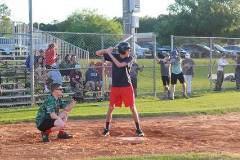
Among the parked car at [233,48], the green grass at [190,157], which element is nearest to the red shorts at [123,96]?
the green grass at [190,157]

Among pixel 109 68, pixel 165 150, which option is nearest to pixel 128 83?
pixel 165 150

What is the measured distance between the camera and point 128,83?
484 inches

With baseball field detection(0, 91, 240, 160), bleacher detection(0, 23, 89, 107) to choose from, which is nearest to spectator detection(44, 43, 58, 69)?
bleacher detection(0, 23, 89, 107)

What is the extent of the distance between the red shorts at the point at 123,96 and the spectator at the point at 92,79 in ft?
28.9

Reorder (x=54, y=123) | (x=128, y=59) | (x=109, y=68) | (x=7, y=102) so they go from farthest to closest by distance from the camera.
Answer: (x=109, y=68) < (x=7, y=102) < (x=128, y=59) < (x=54, y=123)

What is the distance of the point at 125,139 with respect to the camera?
456 inches

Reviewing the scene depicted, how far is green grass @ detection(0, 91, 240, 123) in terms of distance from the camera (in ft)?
52.1

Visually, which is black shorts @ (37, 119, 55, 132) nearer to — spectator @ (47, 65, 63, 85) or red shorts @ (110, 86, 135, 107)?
red shorts @ (110, 86, 135, 107)

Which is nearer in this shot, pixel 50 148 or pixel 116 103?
pixel 50 148

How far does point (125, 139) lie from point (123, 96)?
109 cm

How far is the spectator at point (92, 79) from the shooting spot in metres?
21.1

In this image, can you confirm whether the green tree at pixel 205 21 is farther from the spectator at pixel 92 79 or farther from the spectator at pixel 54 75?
the spectator at pixel 54 75

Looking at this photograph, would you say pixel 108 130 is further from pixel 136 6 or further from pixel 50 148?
pixel 136 6

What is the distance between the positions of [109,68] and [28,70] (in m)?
3.28
